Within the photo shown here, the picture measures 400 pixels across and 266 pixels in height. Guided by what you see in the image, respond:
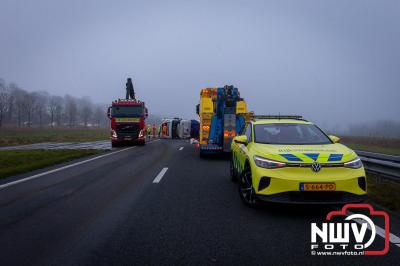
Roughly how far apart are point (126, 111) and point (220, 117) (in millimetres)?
9780

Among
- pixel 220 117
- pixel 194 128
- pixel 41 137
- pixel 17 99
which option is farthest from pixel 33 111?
pixel 220 117

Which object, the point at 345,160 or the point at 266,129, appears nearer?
the point at 345,160

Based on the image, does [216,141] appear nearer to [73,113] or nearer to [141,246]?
[141,246]

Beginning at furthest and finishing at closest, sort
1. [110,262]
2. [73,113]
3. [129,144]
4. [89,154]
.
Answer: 1. [73,113]
2. [129,144]
3. [89,154]
4. [110,262]

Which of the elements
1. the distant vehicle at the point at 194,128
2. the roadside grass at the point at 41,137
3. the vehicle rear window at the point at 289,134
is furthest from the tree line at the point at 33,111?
the vehicle rear window at the point at 289,134

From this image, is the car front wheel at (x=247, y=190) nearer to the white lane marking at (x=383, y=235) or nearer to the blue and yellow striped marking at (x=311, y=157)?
the blue and yellow striped marking at (x=311, y=157)

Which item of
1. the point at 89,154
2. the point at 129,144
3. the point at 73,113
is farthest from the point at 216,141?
the point at 73,113

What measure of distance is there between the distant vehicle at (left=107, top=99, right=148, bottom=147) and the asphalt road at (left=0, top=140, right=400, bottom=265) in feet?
45.4

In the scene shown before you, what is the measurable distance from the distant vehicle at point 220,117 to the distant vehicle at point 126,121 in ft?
28.4

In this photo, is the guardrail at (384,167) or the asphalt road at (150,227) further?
the guardrail at (384,167)

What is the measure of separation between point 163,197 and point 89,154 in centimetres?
1028

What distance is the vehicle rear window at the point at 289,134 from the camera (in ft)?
20.7

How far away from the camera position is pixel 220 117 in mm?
13812

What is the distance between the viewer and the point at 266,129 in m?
6.88
